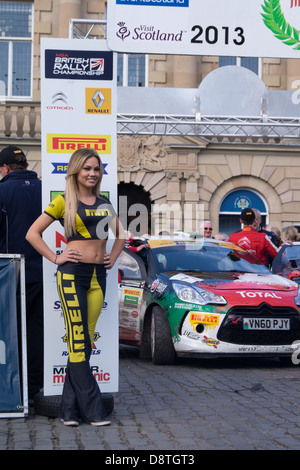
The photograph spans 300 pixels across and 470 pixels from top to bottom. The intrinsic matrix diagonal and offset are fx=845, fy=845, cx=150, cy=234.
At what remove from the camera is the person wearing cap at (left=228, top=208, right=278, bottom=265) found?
1138 cm

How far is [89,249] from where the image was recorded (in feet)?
19.8

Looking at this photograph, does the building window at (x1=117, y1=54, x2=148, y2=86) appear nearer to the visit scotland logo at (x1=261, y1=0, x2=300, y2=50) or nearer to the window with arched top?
the window with arched top

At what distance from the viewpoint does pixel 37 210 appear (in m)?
6.88

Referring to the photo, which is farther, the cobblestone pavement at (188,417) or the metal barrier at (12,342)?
the metal barrier at (12,342)

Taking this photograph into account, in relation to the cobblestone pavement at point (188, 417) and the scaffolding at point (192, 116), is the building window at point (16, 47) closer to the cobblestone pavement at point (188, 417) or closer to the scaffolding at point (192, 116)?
the scaffolding at point (192, 116)

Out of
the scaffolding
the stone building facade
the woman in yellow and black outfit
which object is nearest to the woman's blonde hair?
the woman in yellow and black outfit

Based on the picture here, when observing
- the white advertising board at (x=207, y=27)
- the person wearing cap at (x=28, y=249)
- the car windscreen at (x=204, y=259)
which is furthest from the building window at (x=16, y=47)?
the person wearing cap at (x=28, y=249)

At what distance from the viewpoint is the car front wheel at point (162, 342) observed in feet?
30.7

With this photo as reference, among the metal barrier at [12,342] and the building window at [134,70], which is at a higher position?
the building window at [134,70]

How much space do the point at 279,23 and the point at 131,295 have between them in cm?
409

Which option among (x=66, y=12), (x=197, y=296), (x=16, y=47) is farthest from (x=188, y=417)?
(x=16, y=47)

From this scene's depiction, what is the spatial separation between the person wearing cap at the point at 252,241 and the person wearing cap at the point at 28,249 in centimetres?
499
